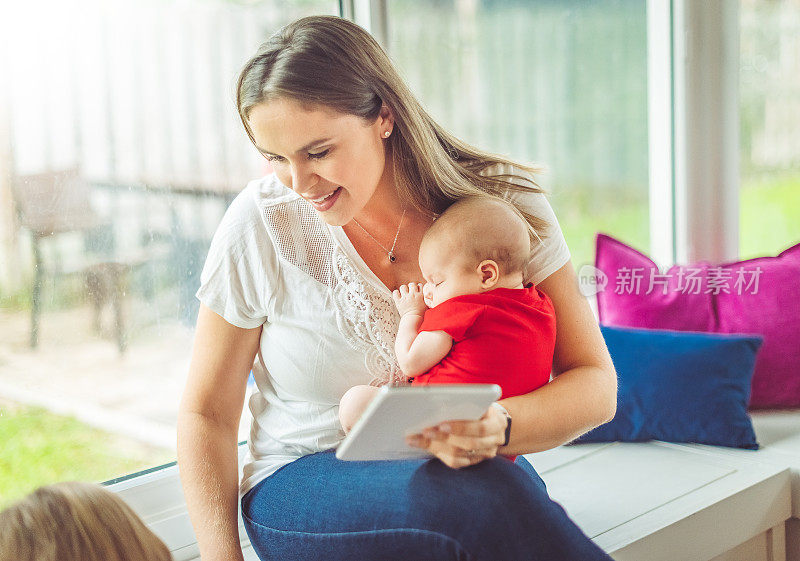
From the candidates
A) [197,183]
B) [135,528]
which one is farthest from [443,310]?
[197,183]

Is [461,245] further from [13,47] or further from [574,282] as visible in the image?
[13,47]

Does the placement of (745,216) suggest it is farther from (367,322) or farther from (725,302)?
(367,322)

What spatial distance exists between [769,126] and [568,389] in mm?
1840

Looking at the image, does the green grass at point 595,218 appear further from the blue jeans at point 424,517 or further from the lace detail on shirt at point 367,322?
the blue jeans at point 424,517

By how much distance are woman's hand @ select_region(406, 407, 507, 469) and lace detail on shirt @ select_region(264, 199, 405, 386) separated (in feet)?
0.82

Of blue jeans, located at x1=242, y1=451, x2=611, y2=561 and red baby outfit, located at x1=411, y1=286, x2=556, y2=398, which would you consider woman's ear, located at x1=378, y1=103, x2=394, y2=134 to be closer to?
red baby outfit, located at x1=411, y1=286, x2=556, y2=398

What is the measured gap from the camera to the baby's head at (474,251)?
4.23 ft

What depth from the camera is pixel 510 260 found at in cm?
131

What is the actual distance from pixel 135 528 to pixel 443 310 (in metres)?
0.53

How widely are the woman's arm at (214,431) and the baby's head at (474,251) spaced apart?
335 millimetres

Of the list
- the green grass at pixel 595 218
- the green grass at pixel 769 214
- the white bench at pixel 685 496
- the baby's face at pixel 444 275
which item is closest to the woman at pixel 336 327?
the baby's face at pixel 444 275

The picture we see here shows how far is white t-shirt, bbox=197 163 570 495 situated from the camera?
1374mm

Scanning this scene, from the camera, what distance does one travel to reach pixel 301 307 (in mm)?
1381

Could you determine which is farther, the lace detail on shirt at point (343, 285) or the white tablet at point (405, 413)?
the lace detail on shirt at point (343, 285)
